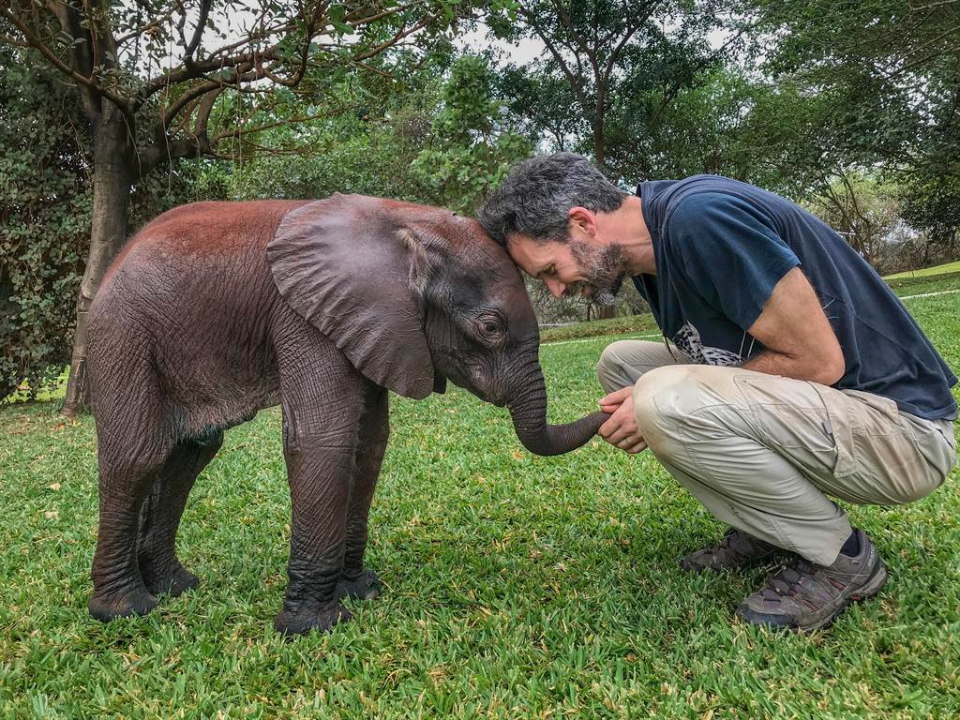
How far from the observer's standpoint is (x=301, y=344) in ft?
9.05

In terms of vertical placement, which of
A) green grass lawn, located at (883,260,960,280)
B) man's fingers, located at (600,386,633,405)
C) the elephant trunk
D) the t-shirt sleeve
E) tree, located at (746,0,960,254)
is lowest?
green grass lawn, located at (883,260,960,280)

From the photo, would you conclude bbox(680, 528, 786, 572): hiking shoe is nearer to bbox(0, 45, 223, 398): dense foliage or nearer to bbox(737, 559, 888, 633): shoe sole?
bbox(737, 559, 888, 633): shoe sole

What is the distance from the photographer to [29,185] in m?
9.09

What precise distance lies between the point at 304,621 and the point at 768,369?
193 centimetres

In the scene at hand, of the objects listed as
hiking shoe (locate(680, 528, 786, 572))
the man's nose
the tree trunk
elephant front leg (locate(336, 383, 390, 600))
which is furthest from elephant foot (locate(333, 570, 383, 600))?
the tree trunk

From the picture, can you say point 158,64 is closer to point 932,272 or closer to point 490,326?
point 490,326

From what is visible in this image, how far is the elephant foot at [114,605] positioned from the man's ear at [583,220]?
2283 mm

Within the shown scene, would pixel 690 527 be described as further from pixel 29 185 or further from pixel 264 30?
pixel 29 185

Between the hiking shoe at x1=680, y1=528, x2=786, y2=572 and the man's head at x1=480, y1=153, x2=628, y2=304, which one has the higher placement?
the man's head at x1=480, y1=153, x2=628, y2=304

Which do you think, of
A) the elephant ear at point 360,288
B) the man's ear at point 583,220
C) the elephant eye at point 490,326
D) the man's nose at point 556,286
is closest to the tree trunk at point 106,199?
the elephant ear at point 360,288

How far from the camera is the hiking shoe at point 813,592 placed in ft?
8.49

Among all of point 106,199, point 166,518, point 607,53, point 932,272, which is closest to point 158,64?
point 106,199

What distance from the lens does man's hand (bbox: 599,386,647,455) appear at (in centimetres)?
278

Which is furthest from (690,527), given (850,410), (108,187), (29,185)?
(29,185)
